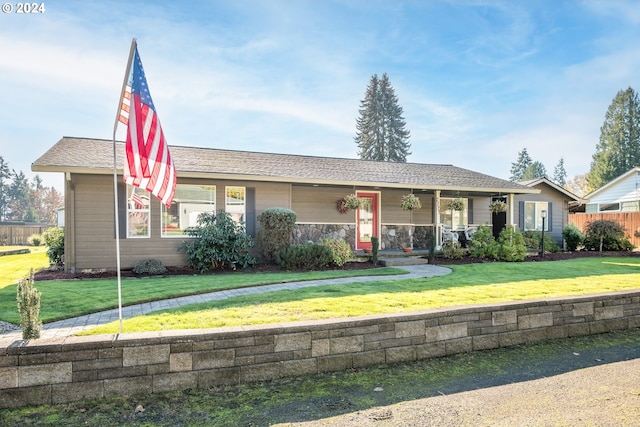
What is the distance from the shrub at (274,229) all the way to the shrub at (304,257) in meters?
0.26

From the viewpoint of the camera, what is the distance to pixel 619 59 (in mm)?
14156

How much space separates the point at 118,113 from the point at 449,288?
559 centimetres

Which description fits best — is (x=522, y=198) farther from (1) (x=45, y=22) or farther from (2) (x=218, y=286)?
(1) (x=45, y=22)

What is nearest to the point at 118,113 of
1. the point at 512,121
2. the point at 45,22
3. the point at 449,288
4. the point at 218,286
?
the point at 218,286

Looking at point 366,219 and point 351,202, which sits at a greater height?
point 351,202

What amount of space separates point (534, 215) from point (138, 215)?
15.8 metres

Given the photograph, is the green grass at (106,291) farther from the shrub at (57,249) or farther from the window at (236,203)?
the shrub at (57,249)

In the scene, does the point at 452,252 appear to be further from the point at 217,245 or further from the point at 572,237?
the point at 572,237

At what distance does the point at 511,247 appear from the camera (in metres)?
12.5

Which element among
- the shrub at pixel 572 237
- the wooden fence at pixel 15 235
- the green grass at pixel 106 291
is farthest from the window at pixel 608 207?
the wooden fence at pixel 15 235

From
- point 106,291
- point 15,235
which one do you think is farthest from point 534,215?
point 15,235

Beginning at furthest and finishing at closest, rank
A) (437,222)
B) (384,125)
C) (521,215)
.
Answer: (384,125) → (521,215) → (437,222)

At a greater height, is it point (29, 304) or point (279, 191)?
point (279, 191)

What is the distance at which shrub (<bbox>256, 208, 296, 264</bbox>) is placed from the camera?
10.4 meters
